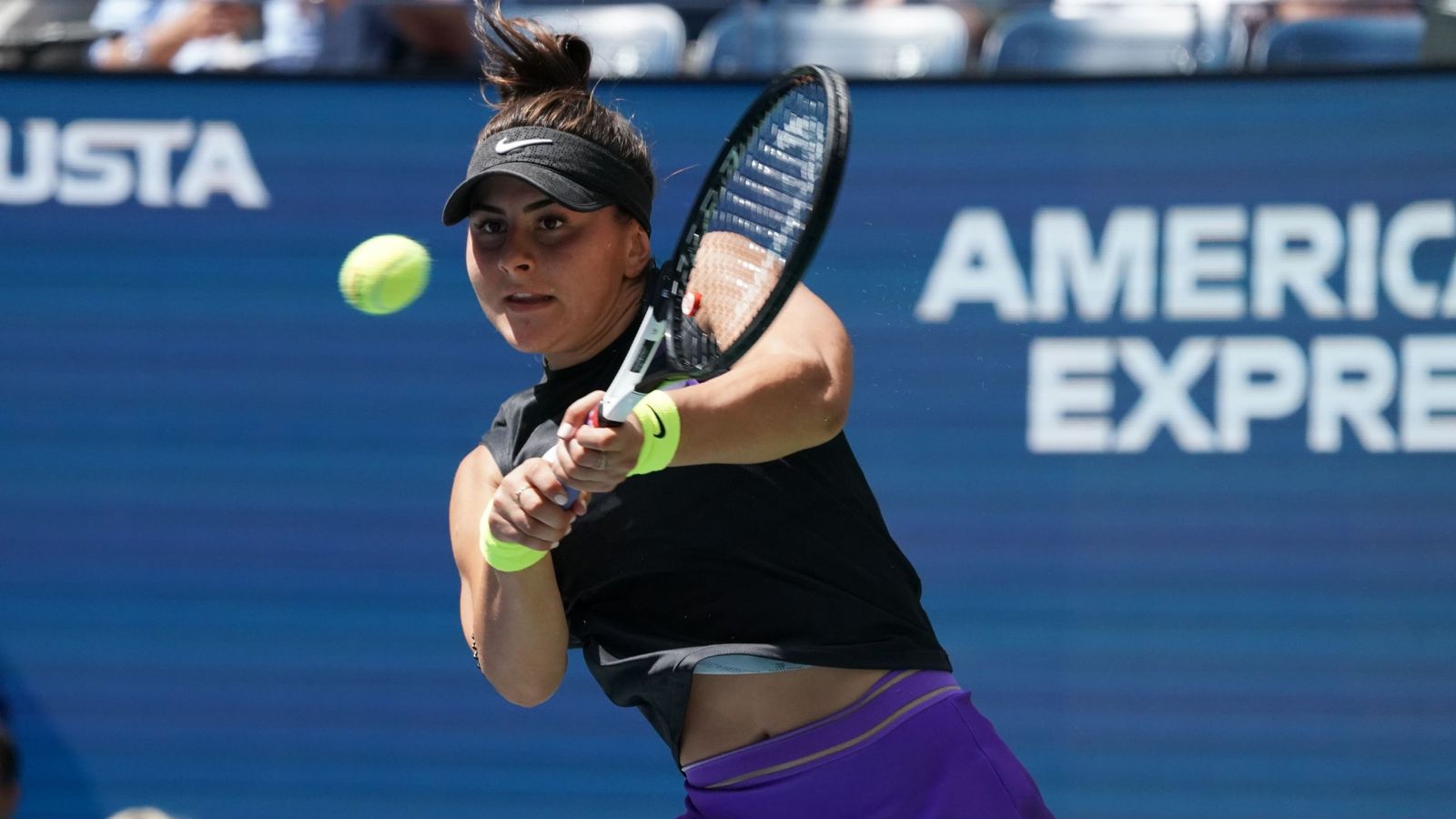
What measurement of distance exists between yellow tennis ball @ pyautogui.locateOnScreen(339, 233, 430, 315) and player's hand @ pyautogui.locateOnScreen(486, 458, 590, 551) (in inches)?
23.7

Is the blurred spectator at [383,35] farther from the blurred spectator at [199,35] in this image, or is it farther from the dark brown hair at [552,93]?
the dark brown hair at [552,93]

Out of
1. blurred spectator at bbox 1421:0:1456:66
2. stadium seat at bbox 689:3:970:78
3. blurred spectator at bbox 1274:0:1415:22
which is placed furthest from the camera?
stadium seat at bbox 689:3:970:78

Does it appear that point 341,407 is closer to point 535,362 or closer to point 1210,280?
point 535,362

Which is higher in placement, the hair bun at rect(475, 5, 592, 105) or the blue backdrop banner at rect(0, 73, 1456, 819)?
the hair bun at rect(475, 5, 592, 105)

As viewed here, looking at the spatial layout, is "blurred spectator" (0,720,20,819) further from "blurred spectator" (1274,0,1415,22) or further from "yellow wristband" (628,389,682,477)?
"blurred spectator" (1274,0,1415,22)

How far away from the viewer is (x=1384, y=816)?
13.2ft

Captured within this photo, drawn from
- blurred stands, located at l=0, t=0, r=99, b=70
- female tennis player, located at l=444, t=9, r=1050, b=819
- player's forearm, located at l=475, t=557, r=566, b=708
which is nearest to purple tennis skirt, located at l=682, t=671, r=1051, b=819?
female tennis player, located at l=444, t=9, r=1050, b=819

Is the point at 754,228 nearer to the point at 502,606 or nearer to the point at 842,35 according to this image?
the point at 502,606

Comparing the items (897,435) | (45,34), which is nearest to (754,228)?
(897,435)

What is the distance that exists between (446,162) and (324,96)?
352 millimetres

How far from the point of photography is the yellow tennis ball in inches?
102

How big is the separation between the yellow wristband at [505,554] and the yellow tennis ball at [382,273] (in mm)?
529

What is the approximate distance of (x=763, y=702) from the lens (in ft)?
7.72

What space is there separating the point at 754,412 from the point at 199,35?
10.3 ft
